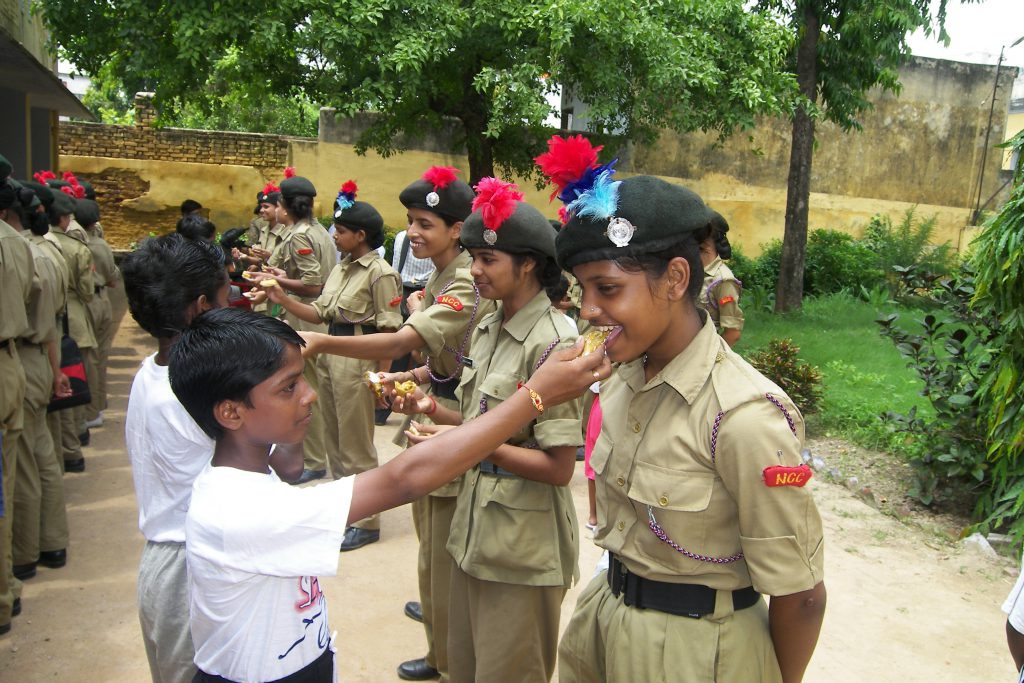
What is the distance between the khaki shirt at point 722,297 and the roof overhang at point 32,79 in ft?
19.9

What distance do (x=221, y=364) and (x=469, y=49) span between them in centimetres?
919

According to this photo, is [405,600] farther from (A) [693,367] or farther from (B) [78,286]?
(B) [78,286]

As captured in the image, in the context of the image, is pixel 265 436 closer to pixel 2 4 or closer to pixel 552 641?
pixel 552 641

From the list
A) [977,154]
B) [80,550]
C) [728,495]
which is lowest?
[80,550]

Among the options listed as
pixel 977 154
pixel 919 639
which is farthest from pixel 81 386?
pixel 977 154

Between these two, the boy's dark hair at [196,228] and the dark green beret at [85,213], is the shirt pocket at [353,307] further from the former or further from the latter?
the dark green beret at [85,213]

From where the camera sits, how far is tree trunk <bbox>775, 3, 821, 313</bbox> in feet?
41.1

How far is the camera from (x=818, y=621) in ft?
6.56

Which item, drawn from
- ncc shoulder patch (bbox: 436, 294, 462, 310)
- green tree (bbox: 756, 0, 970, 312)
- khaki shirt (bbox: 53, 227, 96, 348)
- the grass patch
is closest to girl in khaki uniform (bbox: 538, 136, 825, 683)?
ncc shoulder patch (bbox: 436, 294, 462, 310)

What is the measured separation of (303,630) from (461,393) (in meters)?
1.40

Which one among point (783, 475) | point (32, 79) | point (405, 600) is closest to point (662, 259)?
point (783, 475)

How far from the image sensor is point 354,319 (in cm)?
576

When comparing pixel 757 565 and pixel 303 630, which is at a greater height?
pixel 757 565

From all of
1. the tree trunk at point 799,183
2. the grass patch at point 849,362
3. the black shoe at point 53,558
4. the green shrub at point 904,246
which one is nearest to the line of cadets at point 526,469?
the black shoe at point 53,558
